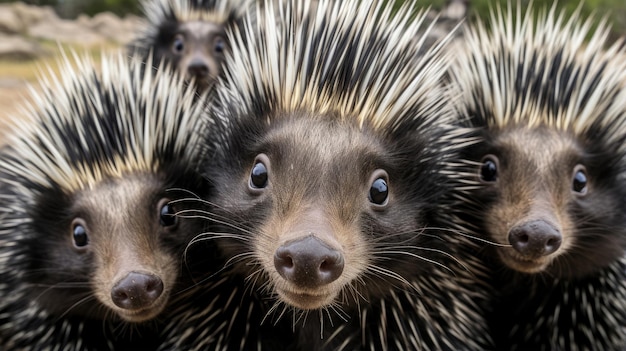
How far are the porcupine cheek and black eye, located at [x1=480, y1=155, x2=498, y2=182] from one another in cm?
106

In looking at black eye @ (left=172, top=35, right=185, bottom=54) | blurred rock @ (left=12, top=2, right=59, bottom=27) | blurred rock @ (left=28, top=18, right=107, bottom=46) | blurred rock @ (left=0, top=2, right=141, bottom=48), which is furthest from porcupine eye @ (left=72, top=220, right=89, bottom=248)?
blurred rock @ (left=12, top=2, right=59, bottom=27)

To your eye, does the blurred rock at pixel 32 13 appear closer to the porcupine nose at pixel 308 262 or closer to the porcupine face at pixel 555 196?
the porcupine face at pixel 555 196

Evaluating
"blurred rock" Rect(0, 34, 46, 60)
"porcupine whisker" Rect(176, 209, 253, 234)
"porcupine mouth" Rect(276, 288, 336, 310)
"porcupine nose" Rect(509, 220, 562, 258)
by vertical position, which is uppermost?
"blurred rock" Rect(0, 34, 46, 60)

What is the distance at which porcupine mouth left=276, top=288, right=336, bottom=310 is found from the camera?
2.52 metres

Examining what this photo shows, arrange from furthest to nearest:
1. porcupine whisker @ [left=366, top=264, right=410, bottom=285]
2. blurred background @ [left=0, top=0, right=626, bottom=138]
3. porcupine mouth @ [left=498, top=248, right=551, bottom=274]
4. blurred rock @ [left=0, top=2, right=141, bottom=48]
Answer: blurred rock @ [left=0, top=2, right=141, bottom=48] → blurred background @ [left=0, top=0, right=626, bottom=138] → porcupine mouth @ [left=498, top=248, right=551, bottom=274] → porcupine whisker @ [left=366, top=264, right=410, bottom=285]

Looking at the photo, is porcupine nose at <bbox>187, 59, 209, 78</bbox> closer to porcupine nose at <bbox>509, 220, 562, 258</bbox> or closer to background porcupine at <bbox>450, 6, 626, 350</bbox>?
background porcupine at <bbox>450, 6, 626, 350</bbox>

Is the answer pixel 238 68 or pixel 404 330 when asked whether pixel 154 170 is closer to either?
pixel 238 68

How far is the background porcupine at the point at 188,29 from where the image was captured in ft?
17.7

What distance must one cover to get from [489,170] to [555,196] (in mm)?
328

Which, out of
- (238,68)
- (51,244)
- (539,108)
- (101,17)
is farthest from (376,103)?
(101,17)

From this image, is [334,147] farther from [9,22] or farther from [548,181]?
[9,22]

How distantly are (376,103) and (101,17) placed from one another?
2302 centimetres

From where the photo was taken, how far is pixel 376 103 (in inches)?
110

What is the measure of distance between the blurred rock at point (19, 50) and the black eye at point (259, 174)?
1482 centimetres
